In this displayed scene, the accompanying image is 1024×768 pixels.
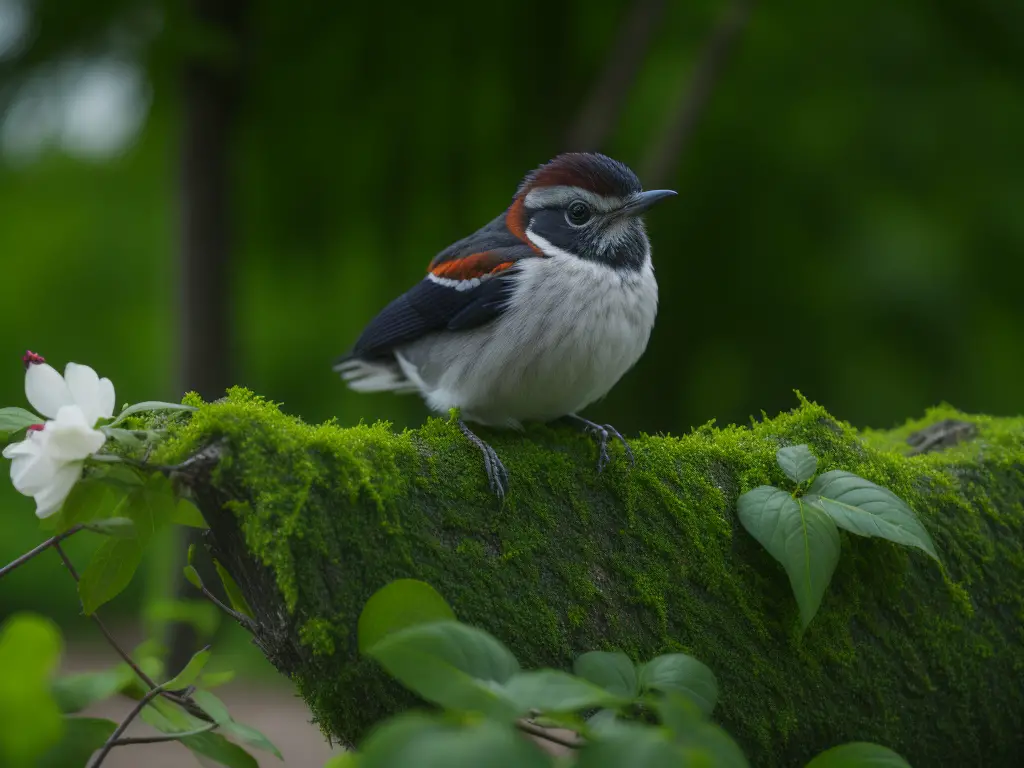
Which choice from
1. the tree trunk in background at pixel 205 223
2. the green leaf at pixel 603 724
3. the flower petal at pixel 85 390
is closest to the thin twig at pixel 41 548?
the flower petal at pixel 85 390

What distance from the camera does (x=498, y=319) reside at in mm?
3127

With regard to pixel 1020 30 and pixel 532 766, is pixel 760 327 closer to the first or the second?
pixel 1020 30

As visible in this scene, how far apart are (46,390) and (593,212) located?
→ 203cm

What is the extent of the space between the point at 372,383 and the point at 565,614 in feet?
6.24

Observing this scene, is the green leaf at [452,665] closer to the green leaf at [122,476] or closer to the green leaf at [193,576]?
the green leaf at [122,476]

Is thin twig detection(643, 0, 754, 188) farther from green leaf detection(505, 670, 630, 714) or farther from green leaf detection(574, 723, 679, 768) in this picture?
green leaf detection(574, 723, 679, 768)

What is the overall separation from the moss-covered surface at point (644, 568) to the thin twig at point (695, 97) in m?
2.88

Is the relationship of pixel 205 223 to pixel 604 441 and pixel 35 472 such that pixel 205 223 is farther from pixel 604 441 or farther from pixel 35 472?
pixel 35 472

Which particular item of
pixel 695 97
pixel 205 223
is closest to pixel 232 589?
pixel 205 223

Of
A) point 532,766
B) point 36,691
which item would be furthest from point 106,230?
point 532,766

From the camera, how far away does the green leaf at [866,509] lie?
2.21 m

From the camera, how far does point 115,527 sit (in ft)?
5.89

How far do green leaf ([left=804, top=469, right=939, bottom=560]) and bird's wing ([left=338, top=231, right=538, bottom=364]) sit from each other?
4.02 feet

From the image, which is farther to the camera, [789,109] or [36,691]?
[789,109]
